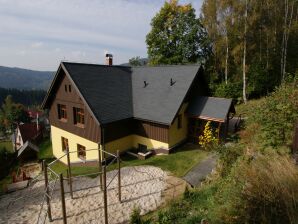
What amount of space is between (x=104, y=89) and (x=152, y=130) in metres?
5.36

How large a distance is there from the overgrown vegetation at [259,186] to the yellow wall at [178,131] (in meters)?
5.76

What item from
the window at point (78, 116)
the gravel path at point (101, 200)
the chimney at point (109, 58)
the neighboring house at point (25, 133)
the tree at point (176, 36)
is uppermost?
the tree at point (176, 36)

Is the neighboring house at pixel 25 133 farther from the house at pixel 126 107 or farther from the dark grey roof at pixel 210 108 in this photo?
the dark grey roof at pixel 210 108

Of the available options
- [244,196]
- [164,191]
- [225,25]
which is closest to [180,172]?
[164,191]

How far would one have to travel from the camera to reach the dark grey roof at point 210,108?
16359 mm

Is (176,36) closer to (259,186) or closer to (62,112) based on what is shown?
(62,112)

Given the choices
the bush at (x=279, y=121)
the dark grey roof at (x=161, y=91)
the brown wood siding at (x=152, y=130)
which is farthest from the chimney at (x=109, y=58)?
the bush at (x=279, y=121)

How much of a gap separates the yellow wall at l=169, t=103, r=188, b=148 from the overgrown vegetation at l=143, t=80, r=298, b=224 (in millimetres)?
5763

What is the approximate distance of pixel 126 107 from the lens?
17984mm

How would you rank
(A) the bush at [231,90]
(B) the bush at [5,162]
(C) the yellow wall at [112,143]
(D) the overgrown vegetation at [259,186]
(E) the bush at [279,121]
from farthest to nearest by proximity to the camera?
(A) the bush at [231,90] → (B) the bush at [5,162] → (C) the yellow wall at [112,143] → (E) the bush at [279,121] → (D) the overgrown vegetation at [259,186]

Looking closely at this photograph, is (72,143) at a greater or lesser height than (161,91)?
lesser

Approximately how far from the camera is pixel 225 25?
25953mm

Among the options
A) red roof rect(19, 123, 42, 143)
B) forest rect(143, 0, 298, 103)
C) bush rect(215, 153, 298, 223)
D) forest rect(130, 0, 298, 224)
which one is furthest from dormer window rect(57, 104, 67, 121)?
red roof rect(19, 123, 42, 143)

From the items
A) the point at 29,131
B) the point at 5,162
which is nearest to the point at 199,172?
the point at 5,162
